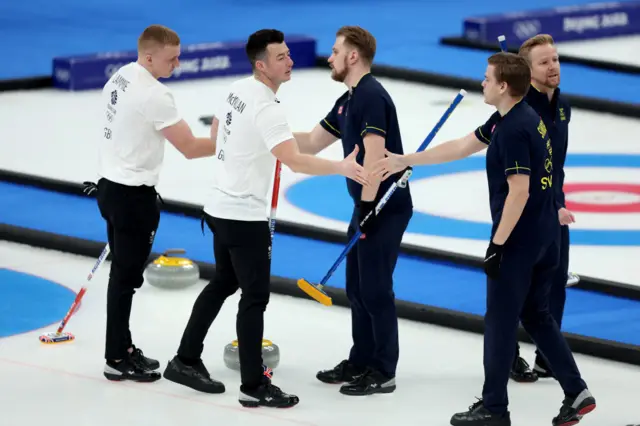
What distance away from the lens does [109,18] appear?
20.9 meters

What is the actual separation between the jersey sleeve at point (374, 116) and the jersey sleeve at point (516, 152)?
763 mm

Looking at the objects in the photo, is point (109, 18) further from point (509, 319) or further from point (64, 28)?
point (509, 319)

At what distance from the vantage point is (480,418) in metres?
6.63

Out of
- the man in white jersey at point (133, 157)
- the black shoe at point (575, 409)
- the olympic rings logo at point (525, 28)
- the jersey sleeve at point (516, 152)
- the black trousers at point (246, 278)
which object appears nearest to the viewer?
the jersey sleeve at point (516, 152)

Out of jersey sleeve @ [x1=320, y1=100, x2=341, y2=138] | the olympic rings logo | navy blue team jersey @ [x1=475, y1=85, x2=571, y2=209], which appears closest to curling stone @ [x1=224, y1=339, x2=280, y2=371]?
jersey sleeve @ [x1=320, y1=100, x2=341, y2=138]

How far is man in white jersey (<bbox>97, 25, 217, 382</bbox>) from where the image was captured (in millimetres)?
7090

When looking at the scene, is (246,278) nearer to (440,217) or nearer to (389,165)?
(389,165)

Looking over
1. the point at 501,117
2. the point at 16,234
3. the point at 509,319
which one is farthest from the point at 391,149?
the point at 16,234

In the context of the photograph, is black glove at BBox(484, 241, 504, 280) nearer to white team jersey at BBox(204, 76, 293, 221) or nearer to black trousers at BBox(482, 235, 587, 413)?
black trousers at BBox(482, 235, 587, 413)

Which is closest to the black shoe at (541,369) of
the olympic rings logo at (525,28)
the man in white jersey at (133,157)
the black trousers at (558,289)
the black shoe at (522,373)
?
the black shoe at (522,373)

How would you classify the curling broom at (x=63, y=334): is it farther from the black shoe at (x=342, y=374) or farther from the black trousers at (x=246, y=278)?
the black shoe at (x=342, y=374)

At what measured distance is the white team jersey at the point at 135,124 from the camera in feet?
23.2

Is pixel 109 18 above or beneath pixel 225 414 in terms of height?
above

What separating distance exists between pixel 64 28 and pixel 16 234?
407 inches
